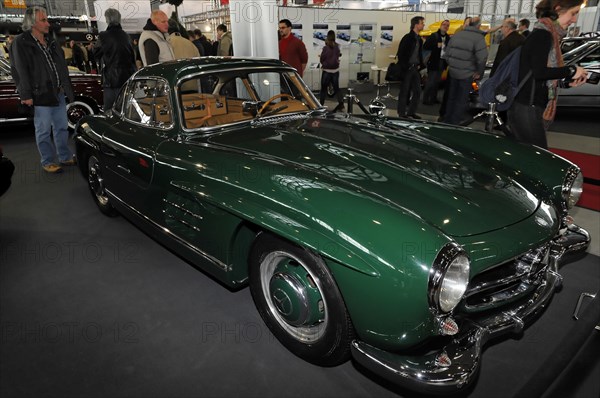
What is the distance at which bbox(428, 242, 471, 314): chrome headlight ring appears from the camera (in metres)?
1.51

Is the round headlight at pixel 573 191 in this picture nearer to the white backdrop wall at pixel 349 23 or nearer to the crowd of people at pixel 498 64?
the crowd of people at pixel 498 64

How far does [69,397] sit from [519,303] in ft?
6.64

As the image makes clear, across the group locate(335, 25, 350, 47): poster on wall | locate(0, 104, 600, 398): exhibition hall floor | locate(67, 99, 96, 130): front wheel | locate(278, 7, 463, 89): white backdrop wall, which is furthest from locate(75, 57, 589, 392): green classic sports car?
locate(335, 25, 350, 47): poster on wall

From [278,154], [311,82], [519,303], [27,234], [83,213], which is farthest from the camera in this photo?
[311,82]

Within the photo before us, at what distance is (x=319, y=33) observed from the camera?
39.5 feet

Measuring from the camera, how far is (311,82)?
12.4m

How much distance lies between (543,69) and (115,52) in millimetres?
4689

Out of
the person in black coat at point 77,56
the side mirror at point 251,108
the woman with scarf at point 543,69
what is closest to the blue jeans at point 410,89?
the woman with scarf at point 543,69

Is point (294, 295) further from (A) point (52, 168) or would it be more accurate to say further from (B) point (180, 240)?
(A) point (52, 168)

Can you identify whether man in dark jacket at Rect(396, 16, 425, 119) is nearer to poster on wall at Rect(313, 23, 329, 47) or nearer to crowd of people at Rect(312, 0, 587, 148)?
crowd of people at Rect(312, 0, 587, 148)

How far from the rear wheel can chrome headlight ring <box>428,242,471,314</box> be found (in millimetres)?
3016

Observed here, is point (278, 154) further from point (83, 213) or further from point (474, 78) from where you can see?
point (474, 78)

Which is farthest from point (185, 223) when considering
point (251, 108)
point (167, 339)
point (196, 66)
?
point (196, 66)

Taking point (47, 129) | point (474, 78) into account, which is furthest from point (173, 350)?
point (474, 78)
